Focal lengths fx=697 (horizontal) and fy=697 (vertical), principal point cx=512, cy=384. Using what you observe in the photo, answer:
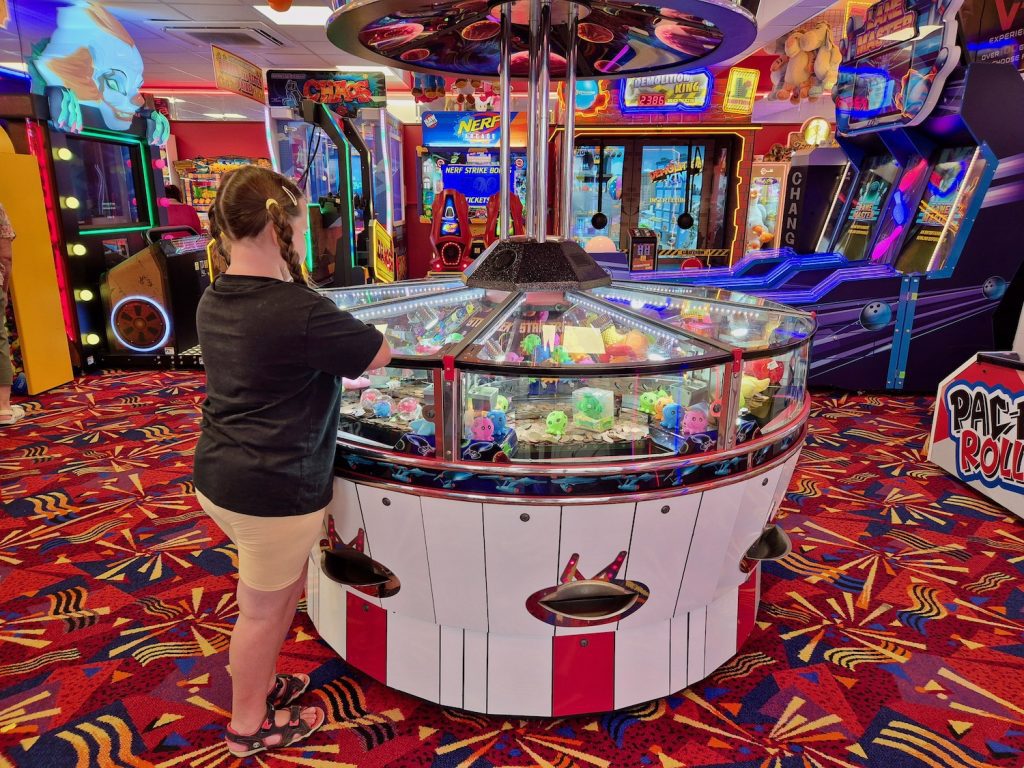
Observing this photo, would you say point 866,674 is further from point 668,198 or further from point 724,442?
point 668,198

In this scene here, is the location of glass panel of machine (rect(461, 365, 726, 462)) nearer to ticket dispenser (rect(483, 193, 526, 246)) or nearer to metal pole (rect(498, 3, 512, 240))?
metal pole (rect(498, 3, 512, 240))

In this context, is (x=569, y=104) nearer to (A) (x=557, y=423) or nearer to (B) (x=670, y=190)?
(A) (x=557, y=423)

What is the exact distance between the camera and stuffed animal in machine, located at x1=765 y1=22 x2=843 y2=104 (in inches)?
281

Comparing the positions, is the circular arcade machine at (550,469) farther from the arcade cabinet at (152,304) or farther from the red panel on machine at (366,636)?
the arcade cabinet at (152,304)

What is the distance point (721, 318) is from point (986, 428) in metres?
1.98

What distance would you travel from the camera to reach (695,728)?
77.3 inches

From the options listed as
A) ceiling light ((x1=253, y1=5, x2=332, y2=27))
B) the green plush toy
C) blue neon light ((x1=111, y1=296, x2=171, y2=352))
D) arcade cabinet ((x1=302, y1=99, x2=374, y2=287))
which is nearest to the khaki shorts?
the green plush toy

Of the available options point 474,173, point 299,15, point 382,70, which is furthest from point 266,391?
point 382,70

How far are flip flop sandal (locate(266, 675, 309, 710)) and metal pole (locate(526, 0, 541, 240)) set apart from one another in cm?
158

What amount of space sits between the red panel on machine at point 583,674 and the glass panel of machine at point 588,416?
0.53 meters

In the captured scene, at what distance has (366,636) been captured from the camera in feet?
6.97

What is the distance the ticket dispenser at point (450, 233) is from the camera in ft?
26.2

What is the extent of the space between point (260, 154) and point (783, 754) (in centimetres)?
1491

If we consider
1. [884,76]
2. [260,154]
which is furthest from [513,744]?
[260,154]
